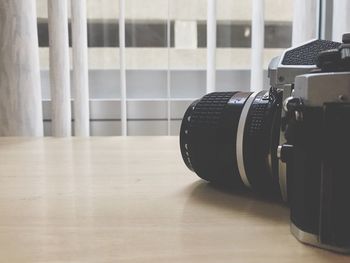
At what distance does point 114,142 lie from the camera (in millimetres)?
676

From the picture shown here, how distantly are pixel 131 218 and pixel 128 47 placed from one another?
639mm

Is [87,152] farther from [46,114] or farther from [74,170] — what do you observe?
[46,114]

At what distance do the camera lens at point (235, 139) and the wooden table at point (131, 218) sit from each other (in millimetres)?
20

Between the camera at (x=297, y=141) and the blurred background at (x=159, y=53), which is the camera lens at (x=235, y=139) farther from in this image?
the blurred background at (x=159, y=53)

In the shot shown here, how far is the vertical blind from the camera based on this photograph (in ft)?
2.66

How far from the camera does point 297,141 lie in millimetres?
269

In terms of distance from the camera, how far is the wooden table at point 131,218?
264mm

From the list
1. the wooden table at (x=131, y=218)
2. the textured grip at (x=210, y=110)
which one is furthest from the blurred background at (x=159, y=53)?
the textured grip at (x=210, y=110)

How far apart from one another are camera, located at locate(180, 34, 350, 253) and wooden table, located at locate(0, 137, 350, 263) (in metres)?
0.02

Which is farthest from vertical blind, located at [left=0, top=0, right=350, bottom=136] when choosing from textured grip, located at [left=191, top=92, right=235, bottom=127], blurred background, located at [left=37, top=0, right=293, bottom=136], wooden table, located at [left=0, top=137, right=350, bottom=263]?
textured grip, located at [left=191, top=92, right=235, bottom=127]

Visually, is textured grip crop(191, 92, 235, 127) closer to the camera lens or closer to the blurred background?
the camera lens

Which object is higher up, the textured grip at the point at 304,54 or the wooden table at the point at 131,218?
the textured grip at the point at 304,54

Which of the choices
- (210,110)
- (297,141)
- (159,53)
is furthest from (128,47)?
(297,141)

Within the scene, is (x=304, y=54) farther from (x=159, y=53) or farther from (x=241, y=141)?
(x=159, y=53)
